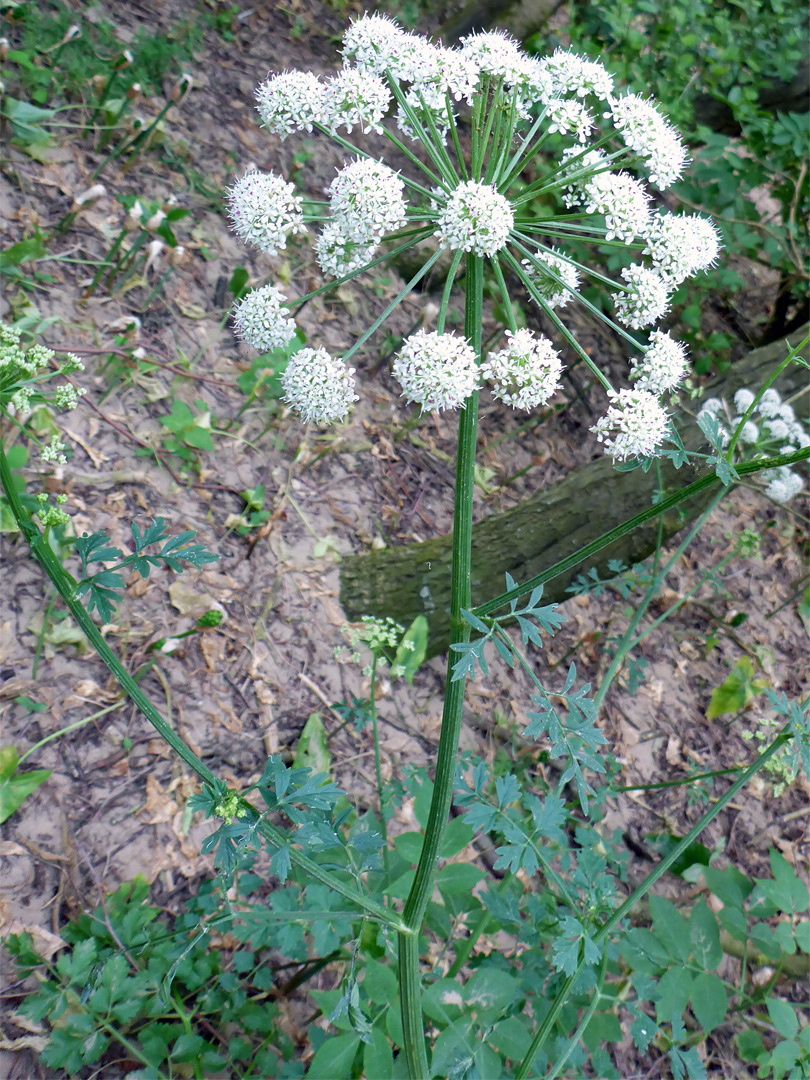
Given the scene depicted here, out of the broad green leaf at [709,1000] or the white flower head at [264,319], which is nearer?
the white flower head at [264,319]

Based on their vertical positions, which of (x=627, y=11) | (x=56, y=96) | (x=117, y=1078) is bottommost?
(x=117, y=1078)

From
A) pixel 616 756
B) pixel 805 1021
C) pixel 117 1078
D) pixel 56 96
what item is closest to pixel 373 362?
pixel 56 96

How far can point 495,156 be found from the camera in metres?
1.46

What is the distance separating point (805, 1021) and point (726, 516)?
7.84 ft

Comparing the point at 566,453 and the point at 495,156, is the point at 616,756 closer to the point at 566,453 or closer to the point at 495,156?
the point at 566,453

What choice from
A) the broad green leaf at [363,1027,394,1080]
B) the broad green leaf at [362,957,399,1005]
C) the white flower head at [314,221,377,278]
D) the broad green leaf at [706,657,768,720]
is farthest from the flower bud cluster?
the broad green leaf at [363,1027,394,1080]

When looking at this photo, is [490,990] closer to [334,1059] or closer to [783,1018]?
[334,1059]

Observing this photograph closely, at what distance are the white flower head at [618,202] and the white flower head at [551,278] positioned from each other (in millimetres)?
107

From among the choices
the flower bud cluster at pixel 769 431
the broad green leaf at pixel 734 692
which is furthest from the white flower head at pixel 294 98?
the broad green leaf at pixel 734 692

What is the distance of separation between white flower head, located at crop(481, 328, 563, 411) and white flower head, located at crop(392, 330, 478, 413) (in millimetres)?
59

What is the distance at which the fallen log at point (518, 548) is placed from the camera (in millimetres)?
2930

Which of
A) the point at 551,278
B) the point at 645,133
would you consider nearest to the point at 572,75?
the point at 645,133

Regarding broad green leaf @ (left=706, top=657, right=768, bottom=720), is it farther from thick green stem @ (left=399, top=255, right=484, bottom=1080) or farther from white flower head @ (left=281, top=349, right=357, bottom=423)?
white flower head @ (left=281, top=349, right=357, bottom=423)

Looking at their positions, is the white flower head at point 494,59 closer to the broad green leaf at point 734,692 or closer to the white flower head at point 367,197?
the white flower head at point 367,197
